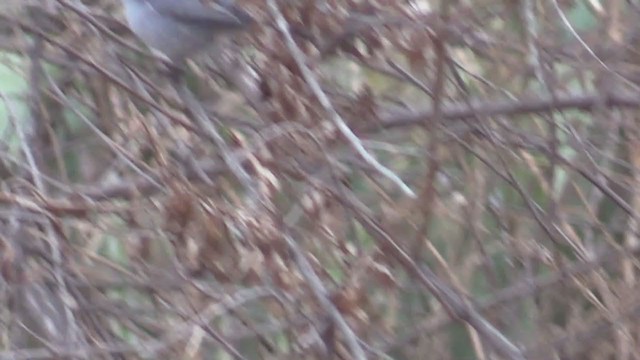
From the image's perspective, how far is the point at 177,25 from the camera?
11.0 feet

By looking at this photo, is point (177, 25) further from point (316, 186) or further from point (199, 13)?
point (316, 186)

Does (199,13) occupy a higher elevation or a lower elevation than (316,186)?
higher

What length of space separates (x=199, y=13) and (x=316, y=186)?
96 centimetres

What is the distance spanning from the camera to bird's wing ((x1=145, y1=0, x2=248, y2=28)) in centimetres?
300

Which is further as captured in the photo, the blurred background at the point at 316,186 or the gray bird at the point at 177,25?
the gray bird at the point at 177,25

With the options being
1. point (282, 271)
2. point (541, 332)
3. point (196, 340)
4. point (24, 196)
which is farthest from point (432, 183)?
point (24, 196)

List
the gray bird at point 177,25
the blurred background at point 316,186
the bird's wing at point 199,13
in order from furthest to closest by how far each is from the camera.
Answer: the gray bird at point 177,25, the bird's wing at point 199,13, the blurred background at point 316,186

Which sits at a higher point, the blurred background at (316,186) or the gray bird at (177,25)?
the gray bird at (177,25)

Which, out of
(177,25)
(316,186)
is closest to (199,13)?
(177,25)

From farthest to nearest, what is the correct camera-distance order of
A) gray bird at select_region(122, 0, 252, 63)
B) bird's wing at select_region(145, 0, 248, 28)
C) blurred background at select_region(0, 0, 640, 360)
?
gray bird at select_region(122, 0, 252, 63) < bird's wing at select_region(145, 0, 248, 28) < blurred background at select_region(0, 0, 640, 360)

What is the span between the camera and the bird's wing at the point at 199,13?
300 cm

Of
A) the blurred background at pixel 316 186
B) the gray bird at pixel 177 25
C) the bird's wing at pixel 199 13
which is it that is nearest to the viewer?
the blurred background at pixel 316 186

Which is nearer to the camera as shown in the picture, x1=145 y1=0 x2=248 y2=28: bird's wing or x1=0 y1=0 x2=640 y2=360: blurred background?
x1=0 y1=0 x2=640 y2=360: blurred background

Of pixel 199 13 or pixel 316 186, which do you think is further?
pixel 199 13
